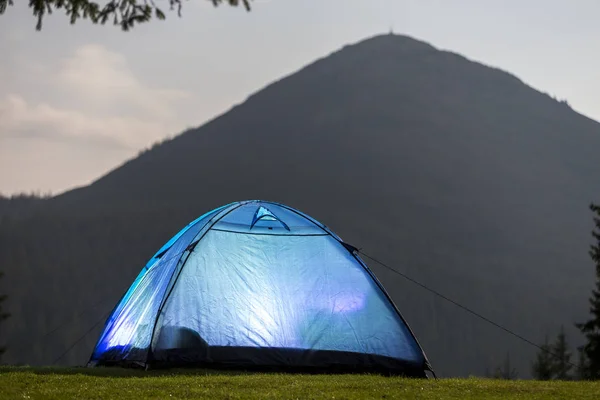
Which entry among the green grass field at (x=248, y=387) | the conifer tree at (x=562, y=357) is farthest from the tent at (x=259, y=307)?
the conifer tree at (x=562, y=357)

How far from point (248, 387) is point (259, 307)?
410cm

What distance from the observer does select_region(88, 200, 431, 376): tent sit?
16188mm

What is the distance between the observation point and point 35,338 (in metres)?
190

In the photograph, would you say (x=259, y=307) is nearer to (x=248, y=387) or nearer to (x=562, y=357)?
(x=248, y=387)

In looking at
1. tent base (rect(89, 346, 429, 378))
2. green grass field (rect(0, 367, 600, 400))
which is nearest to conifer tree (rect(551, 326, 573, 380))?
tent base (rect(89, 346, 429, 378))

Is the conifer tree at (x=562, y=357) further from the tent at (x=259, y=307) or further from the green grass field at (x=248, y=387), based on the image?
the green grass field at (x=248, y=387)

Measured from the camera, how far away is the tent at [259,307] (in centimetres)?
1619

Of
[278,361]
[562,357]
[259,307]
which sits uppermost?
[259,307]

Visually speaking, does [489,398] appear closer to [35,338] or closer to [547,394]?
[547,394]

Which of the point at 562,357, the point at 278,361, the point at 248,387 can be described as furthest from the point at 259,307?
the point at 562,357

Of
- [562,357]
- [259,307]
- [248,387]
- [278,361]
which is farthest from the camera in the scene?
[562,357]

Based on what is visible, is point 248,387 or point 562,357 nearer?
point 248,387

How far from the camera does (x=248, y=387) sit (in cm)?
1270

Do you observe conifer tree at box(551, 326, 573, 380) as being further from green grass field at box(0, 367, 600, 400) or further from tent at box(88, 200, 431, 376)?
green grass field at box(0, 367, 600, 400)
